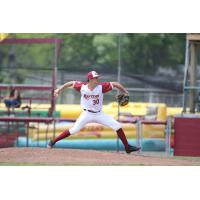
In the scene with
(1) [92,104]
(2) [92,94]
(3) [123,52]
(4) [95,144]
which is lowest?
(4) [95,144]

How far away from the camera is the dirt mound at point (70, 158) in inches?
607

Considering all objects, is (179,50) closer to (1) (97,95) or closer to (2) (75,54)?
(2) (75,54)

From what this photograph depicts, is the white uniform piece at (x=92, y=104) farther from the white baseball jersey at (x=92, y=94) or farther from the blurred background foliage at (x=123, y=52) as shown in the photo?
the blurred background foliage at (x=123, y=52)

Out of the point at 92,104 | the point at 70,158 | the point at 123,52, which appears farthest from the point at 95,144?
the point at 123,52

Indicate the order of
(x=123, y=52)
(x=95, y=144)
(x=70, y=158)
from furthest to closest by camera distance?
(x=123, y=52) → (x=95, y=144) → (x=70, y=158)

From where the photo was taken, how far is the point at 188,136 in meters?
19.8

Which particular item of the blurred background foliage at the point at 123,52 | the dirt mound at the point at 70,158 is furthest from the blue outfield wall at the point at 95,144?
the blurred background foliage at the point at 123,52

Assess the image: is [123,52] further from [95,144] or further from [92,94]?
[92,94]

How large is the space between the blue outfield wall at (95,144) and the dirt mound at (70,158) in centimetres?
597

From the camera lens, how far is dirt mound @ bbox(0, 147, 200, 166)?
50.6ft

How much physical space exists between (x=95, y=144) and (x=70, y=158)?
25.0 feet

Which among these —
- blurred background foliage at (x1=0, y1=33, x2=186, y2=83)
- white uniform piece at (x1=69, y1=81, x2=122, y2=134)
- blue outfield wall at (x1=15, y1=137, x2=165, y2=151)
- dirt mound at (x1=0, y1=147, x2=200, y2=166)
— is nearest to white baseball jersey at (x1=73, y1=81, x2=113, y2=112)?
white uniform piece at (x1=69, y1=81, x2=122, y2=134)

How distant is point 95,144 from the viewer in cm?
2356

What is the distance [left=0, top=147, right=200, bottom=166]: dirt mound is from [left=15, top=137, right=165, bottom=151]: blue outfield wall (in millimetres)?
5974
